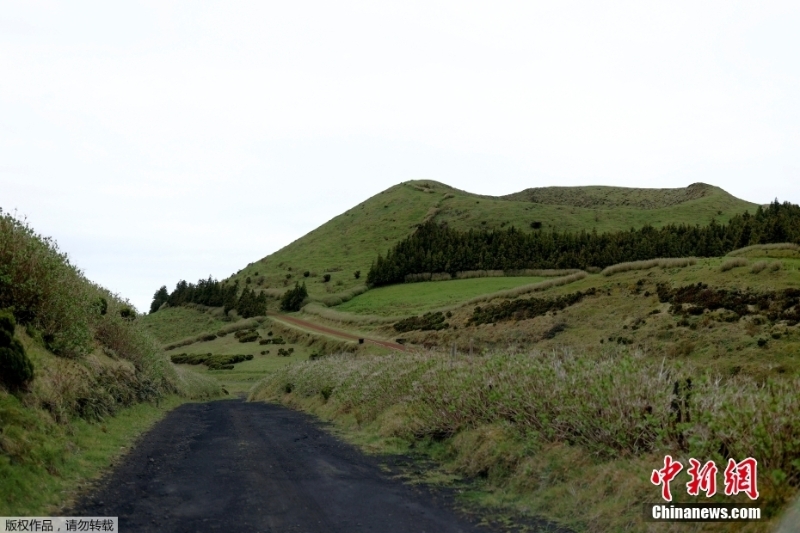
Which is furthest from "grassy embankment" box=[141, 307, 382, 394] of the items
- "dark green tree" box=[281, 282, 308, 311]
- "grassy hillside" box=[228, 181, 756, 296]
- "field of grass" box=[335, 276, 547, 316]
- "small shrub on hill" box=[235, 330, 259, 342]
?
"grassy hillside" box=[228, 181, 756, 296]

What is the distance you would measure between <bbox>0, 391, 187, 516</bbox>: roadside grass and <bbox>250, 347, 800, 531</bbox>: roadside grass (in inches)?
260

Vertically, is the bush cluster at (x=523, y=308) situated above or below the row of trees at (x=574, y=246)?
below

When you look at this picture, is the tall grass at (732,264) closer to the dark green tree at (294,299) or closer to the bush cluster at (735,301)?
the bush cluster at (735,301)

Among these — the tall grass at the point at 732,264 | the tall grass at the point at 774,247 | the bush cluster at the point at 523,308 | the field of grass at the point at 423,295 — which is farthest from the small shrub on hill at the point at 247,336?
the tall grass at the point at 732,264

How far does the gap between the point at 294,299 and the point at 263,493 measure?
361 ft

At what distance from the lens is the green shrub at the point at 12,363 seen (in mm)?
13047

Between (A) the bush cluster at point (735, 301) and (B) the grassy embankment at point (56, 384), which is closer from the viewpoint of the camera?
(B) the grassy embankment at point (56, 384)

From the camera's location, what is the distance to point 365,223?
590 feet

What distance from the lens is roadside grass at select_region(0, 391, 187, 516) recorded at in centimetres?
929

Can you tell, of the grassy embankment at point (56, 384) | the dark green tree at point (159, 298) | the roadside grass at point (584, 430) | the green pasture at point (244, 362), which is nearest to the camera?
the roadside grass at point (584, 430)

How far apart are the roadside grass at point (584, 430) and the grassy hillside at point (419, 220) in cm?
11046

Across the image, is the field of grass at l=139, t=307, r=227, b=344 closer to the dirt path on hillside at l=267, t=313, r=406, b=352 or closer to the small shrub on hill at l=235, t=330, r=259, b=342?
the dirt path on hillside at l=267, t=313, r=406, b=352

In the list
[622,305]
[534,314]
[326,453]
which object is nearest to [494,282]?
[534,314]

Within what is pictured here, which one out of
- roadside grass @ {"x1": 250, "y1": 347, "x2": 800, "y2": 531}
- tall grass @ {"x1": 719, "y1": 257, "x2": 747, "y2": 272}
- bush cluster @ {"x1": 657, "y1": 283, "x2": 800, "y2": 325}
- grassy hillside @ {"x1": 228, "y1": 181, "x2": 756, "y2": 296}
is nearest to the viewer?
roadside grass @ {"x1": 250, "y1": 347, "x2": 800, "y2": 531}
